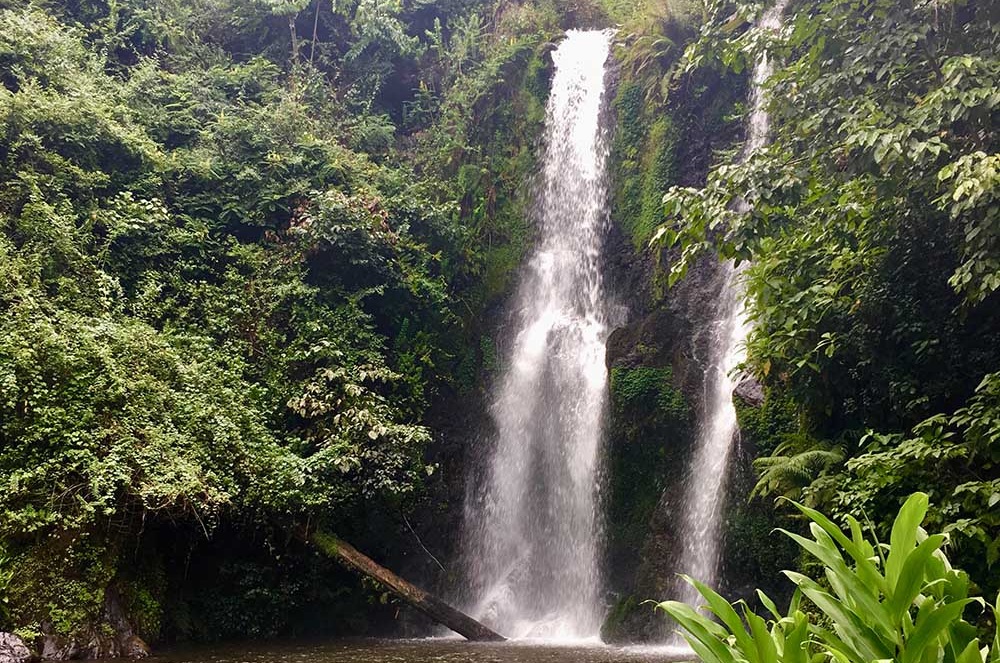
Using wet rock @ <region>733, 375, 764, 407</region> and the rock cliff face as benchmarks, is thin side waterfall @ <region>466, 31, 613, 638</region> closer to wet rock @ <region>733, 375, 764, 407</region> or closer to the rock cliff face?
the rock cliff face

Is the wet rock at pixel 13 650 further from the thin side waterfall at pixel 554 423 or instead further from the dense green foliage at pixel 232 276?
the thin side waterfall at pixel 554 423

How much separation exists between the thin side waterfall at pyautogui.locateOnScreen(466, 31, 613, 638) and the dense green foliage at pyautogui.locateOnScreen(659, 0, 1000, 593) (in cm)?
388

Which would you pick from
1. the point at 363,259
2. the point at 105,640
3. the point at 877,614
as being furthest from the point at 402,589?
the point at 877,614

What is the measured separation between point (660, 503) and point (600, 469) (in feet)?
3.53

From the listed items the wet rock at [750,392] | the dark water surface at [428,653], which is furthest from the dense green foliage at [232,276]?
the wet rock at [750,392]

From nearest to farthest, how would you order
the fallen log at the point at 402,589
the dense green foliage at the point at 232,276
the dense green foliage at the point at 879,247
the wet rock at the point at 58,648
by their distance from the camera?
the dense green foliage at the point at 879,247 < the wet rock at the point at 58,648 < the dense green foliage at the point at 232,276 < the fallen log at the point at 402,589

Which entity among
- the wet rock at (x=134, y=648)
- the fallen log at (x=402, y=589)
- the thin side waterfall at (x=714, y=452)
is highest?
the thin side waterfall at (x=714, y=452)

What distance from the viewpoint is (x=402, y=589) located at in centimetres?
934

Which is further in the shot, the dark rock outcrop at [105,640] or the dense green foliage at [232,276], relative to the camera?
the dense green foliage at [232,276]

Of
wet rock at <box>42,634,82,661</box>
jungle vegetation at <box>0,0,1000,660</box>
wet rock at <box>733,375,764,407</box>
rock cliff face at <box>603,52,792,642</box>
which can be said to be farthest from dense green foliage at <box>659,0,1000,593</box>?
wet rock at <box>42,634,82,661</box>

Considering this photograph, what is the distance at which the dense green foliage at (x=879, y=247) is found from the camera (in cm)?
570

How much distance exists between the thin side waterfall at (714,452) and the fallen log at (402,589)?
262cm

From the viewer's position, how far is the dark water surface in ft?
24.7

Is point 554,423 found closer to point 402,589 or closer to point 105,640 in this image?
point 402,589
